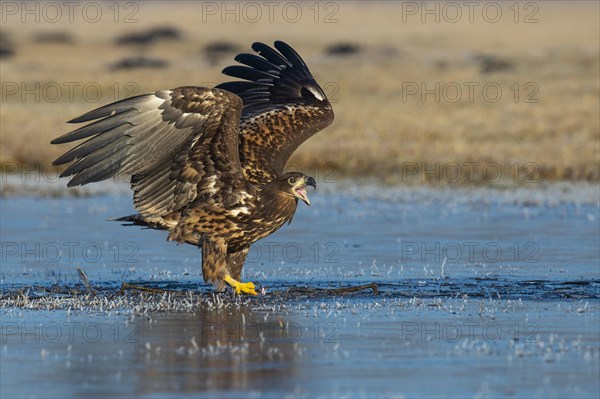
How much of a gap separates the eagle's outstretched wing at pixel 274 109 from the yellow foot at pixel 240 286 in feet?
3.44

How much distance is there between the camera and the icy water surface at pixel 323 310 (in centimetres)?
812

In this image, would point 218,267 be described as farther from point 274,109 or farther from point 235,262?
point 274,109

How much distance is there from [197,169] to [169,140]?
0.43 m

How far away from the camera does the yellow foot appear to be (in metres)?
11.8

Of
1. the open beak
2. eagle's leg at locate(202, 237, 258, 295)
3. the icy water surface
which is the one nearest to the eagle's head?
the open beak

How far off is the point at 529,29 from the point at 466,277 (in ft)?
259

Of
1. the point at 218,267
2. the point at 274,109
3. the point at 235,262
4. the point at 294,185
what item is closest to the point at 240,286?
the point at 218,267

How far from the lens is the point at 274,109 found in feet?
43.9

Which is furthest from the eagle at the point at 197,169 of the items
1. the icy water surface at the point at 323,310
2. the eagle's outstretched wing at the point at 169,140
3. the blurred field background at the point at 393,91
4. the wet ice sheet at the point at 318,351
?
the blurred field background at the point at 393,91

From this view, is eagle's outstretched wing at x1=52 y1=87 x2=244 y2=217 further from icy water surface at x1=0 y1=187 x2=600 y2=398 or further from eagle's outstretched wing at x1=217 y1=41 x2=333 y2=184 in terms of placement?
icy water surface at x1=0 y1=187 x2=600 y2=398

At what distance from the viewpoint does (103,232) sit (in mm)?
17125

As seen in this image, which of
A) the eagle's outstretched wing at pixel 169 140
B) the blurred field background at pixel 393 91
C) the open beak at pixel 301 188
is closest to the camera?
the eagle's outstretched wing at pixel 169 140

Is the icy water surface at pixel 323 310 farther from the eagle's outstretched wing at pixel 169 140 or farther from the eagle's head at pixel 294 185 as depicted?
the eagle's outstretched wing at pixel 169 140

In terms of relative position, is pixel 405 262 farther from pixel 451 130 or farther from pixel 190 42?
pixel 190 42
